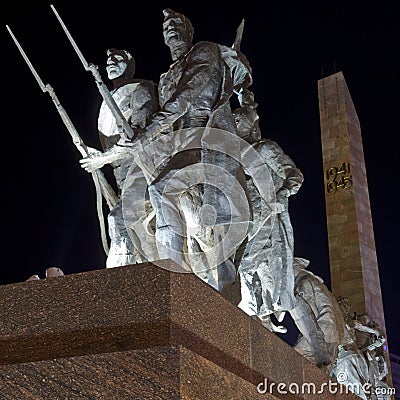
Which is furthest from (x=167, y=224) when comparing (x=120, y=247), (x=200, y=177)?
(x=120, y=247)

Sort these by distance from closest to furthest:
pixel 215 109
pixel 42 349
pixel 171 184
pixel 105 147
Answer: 1. pixel 42 349
2. pixel 171 184
3. pixel 215 109
4. pixel 105 147

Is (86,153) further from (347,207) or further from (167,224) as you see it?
(347,207)

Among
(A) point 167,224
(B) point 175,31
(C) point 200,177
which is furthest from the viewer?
(B) point 175,31

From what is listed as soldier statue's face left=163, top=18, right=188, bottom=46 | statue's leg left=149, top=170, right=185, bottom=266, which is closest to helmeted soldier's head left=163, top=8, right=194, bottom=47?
soldier statue's face left=163, top=18, right=188, bottom=46

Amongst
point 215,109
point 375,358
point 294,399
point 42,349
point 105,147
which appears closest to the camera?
point 42,349

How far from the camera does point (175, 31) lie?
7156 mm

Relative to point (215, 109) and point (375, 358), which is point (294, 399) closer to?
point (215, 109)

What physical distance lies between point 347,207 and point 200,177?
14.2 m

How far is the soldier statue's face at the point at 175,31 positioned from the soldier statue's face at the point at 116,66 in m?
0.71

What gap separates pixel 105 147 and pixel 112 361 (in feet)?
14.8

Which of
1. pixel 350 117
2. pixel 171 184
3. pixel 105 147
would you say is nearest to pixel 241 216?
pixel 171 184

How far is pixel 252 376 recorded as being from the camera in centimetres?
390

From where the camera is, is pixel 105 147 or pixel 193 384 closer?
pixel 193 384

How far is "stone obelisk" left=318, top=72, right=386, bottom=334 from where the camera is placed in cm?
1897
